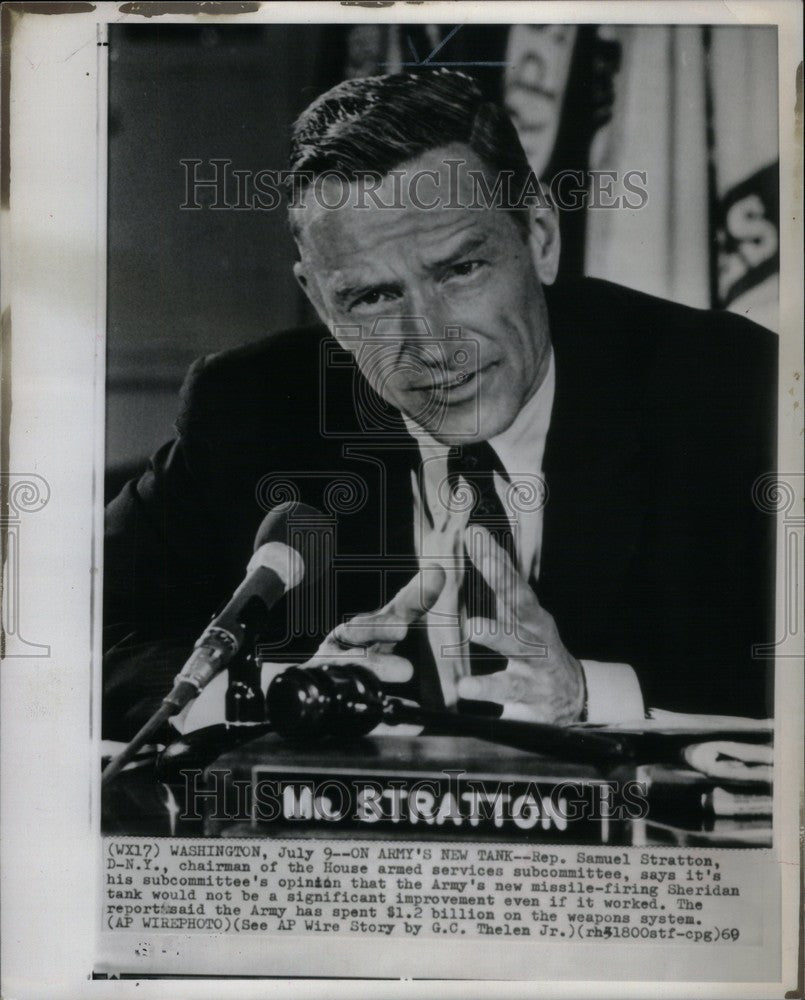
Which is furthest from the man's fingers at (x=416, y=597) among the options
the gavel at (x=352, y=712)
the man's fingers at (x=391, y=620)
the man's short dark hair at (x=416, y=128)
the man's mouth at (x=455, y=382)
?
the man's short dark hair at (x=416, y=128)

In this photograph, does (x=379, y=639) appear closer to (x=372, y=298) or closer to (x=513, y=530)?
(x=513, y=530)

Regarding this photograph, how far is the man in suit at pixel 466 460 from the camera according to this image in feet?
5.64

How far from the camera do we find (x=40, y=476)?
1.77 meters

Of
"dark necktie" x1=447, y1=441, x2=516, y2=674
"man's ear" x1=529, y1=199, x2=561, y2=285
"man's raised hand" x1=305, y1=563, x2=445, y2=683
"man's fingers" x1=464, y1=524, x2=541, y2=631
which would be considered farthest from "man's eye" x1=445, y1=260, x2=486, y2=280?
"man's raised hand" x1=305, y1=563, x2=445, y2=683

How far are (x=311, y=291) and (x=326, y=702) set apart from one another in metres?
0.84

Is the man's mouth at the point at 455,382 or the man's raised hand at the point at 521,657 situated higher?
the man's mouth at the point at 455,382

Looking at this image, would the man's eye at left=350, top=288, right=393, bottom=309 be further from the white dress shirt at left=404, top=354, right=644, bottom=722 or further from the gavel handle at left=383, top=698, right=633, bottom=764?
the gavel handle at left=383, top=698, right=633, bottom=764

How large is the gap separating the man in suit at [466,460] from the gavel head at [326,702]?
0.04 meters

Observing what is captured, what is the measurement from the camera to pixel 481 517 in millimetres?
1741

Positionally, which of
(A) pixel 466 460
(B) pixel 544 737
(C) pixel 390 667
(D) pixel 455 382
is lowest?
(B) pixel 544 737

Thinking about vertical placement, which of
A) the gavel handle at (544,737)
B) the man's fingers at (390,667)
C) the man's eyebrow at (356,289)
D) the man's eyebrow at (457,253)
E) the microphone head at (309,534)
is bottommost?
the gavel handle at (544,737)

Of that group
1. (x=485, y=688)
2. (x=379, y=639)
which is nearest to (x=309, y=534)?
(x=379, y=639)

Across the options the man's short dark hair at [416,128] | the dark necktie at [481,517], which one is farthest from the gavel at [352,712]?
the man's short dark hair at [416,128]

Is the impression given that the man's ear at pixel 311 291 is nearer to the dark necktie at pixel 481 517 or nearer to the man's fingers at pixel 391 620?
the dark necktie at pixel 481 517
